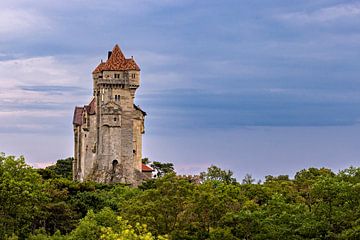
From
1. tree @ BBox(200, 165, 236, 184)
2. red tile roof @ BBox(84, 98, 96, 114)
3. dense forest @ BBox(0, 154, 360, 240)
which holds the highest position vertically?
red tile roof @ BBox(84, 98, 96, 114)

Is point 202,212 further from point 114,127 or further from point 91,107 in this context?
point 91,107

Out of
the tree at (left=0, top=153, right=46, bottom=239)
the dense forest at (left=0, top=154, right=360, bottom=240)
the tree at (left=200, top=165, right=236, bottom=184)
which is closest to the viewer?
the dense forest at (left=0, top=154, right=360, bottom=240)

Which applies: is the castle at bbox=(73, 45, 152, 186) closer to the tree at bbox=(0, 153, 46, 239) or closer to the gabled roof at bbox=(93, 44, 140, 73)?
the gabled roof at bbox=(93, 44, 140, 73)

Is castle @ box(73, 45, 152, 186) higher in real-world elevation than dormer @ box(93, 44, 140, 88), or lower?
lower

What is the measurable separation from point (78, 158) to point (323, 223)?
83.1 m

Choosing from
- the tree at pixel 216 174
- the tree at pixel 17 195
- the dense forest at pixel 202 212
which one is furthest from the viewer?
the tree at pixel 216 174

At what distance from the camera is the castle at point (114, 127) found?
428 ft

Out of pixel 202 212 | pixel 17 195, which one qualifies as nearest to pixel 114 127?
pixel 17 195

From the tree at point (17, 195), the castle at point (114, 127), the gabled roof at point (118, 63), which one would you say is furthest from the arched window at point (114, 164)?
the tree at point (17, 195)

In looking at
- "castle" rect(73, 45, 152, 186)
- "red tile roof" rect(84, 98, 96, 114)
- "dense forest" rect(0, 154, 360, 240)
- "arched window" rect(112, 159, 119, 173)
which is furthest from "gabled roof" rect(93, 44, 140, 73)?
"dense forest" rect(0, 154, 360, 240)

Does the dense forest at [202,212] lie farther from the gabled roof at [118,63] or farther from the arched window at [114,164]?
the gabled roof at [118,63]

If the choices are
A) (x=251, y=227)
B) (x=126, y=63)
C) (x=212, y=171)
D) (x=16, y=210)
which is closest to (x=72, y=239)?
(x=16, y=210)

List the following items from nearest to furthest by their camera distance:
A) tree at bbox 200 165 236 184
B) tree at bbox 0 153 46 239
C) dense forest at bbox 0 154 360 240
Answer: dense forest at bbox 0 154 360 240 < tree at bbox 0 153 46 239 < tree at bbox 200 165 236 184

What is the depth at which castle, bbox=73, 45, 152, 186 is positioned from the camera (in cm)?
13038
